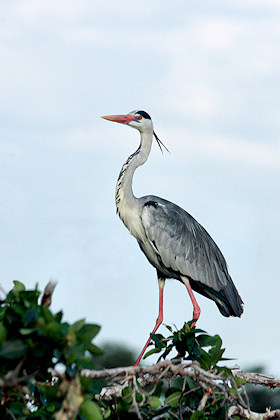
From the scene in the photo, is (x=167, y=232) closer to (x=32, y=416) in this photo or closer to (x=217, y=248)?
(x=217, y=248)

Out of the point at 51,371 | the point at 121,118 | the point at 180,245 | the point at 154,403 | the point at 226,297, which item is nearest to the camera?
the point at 51,371

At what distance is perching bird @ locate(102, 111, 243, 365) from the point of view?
8547mm

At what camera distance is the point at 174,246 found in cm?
863

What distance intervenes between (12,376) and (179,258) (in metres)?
5.89

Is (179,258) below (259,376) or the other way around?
the other way around

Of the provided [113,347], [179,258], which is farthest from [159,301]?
[113,347]

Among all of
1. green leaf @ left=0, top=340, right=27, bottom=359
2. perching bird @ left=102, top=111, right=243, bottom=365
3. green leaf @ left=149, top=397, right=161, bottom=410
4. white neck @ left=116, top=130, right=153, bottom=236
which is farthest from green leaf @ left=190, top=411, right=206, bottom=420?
white neck @ left=116, top=130, right=153, bottom=236

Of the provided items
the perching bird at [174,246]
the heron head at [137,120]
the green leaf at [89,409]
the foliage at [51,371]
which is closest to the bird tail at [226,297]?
the perching bird at [174,246]

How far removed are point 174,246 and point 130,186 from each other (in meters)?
0.97

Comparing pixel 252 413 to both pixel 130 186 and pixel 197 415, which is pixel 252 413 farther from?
pixel 130 186

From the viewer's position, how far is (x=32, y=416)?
3.30 meters

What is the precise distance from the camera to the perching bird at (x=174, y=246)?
28.0 ft

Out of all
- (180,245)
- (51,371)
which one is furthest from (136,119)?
(51,371)

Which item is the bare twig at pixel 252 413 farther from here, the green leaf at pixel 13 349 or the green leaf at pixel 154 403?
the green leaf at pixel 13 349
